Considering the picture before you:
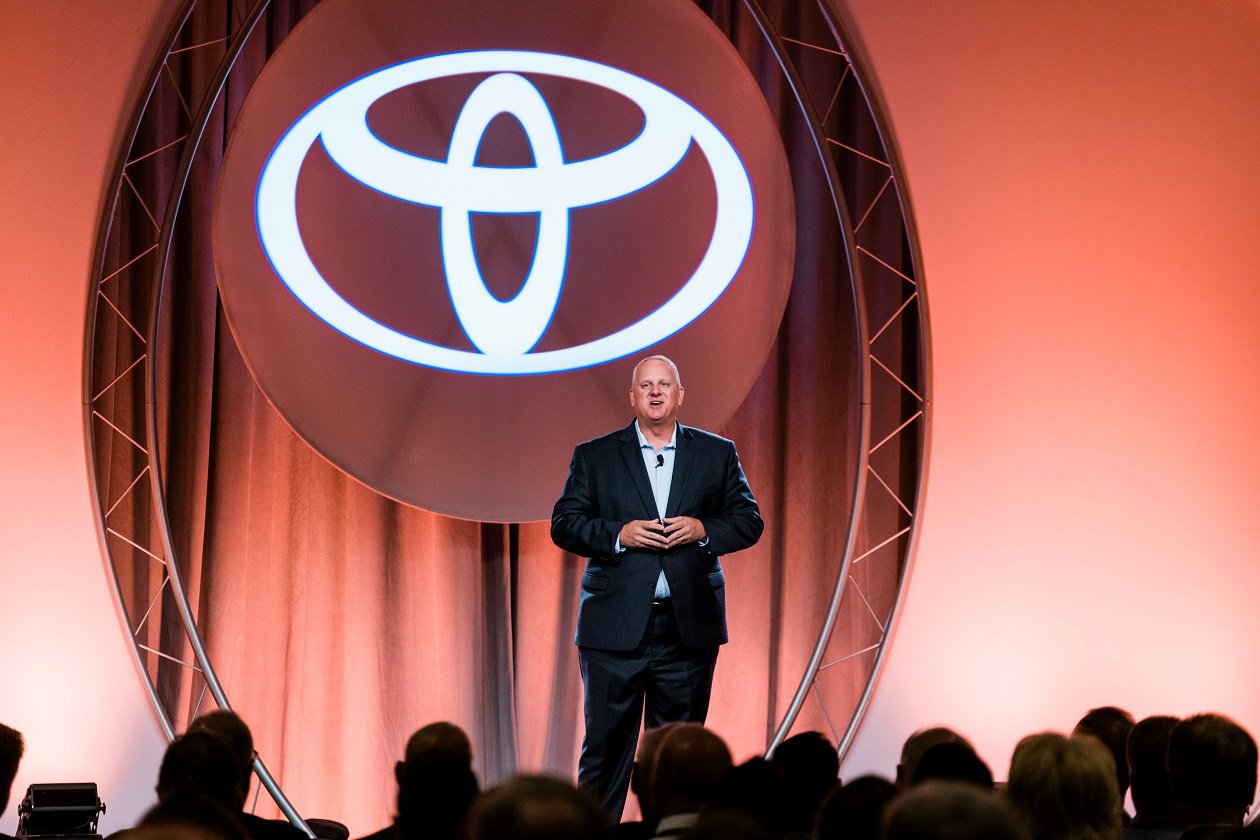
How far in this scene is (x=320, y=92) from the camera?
186 inches

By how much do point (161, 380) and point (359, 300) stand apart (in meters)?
0.92

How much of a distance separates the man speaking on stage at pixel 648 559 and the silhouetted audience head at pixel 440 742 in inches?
57.3

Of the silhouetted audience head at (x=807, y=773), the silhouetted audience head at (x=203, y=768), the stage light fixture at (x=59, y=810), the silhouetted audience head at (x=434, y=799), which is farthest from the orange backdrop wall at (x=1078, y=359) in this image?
the silhouetted audience head at (x=434, y=799)

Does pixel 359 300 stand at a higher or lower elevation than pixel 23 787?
higher

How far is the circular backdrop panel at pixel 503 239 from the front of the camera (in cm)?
477

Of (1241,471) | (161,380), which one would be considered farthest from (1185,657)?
(161,380)

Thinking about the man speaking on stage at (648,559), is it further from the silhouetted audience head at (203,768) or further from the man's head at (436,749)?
the silhouetted audience head at (203,768)

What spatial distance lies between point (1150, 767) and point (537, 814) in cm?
176

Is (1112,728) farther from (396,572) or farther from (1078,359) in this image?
(396,572)

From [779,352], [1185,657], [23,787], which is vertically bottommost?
[23,787]

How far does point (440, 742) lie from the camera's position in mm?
2379

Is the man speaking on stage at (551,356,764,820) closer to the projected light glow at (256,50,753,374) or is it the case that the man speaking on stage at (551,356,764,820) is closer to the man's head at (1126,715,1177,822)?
the projected light glow at (256,50,753,374)

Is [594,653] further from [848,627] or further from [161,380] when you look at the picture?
[161,380]

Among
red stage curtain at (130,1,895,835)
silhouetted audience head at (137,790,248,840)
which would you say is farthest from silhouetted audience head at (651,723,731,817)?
red stage curtain at (130,1,895,835)
